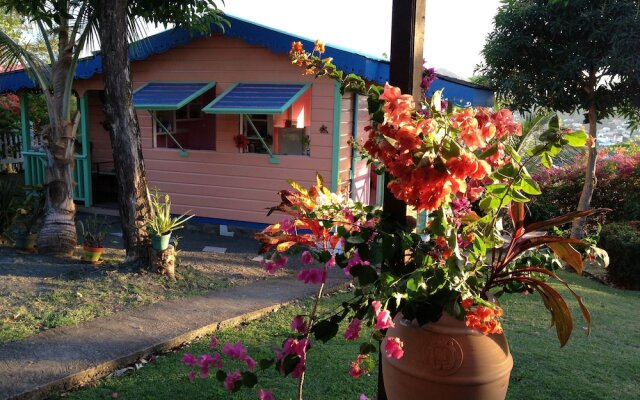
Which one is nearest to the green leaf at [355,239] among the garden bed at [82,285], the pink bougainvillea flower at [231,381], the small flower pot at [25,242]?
the pink bougainvillea flower at [231,381]

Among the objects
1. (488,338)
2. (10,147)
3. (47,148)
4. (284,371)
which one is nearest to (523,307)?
(488,338)

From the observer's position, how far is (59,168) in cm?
Answer: 713

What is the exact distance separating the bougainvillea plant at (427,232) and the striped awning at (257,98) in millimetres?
5384

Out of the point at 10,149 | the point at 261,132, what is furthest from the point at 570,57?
the point at 10,149

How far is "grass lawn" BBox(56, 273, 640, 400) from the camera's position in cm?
355

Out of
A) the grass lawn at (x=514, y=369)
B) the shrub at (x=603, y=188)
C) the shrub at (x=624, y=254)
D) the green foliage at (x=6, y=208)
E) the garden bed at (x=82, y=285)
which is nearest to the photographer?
the grass lawn at (x=514, y=369)

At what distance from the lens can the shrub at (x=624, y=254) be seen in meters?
8.05

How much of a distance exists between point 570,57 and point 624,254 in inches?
120

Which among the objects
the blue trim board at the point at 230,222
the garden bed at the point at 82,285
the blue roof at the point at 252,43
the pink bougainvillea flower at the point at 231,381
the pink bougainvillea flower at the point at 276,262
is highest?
the blue roof at the point at 252,43

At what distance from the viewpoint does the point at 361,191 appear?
9.59 metres

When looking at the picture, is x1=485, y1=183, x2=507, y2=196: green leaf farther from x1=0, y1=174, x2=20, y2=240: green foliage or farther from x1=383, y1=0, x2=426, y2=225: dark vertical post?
x1=0, y1=174, x2=20, y2=240: green foliage

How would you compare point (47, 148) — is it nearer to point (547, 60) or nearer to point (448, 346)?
point (448, 346)

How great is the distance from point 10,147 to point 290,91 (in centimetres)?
996

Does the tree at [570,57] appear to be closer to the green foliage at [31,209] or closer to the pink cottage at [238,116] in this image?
the pink cottage at [238,116]
